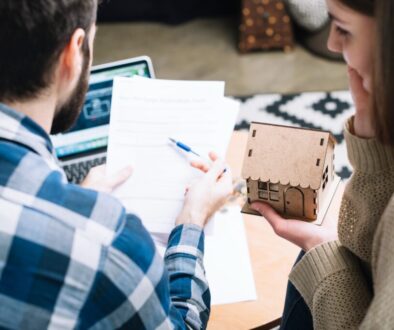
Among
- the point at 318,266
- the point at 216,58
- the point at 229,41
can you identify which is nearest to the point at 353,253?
the point at 318,266

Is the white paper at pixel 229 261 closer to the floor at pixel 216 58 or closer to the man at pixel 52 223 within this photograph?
the man at pixel 52 223

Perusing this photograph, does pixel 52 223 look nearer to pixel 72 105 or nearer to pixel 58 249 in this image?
pixel 58 249

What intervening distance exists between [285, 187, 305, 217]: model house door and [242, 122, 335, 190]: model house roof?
28 millimetres

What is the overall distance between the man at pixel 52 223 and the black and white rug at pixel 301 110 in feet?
5.52

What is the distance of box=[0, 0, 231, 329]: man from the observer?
0.75m

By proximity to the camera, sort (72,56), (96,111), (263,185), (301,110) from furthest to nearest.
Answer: (301,110)
(96,111)
(263,185)
(72,56)

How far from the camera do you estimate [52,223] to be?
29.6 inches

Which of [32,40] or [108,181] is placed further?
[108,181]

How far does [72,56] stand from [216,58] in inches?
82.4

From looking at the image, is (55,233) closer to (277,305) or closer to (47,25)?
(47,25)

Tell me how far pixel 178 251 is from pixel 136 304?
0.74 ft

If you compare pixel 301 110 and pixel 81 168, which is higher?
pixel 81 168

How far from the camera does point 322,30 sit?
2.71 meters

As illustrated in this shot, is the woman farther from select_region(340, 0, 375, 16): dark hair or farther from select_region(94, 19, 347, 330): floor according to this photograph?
select_region(94, 19, 347, 330): floor
